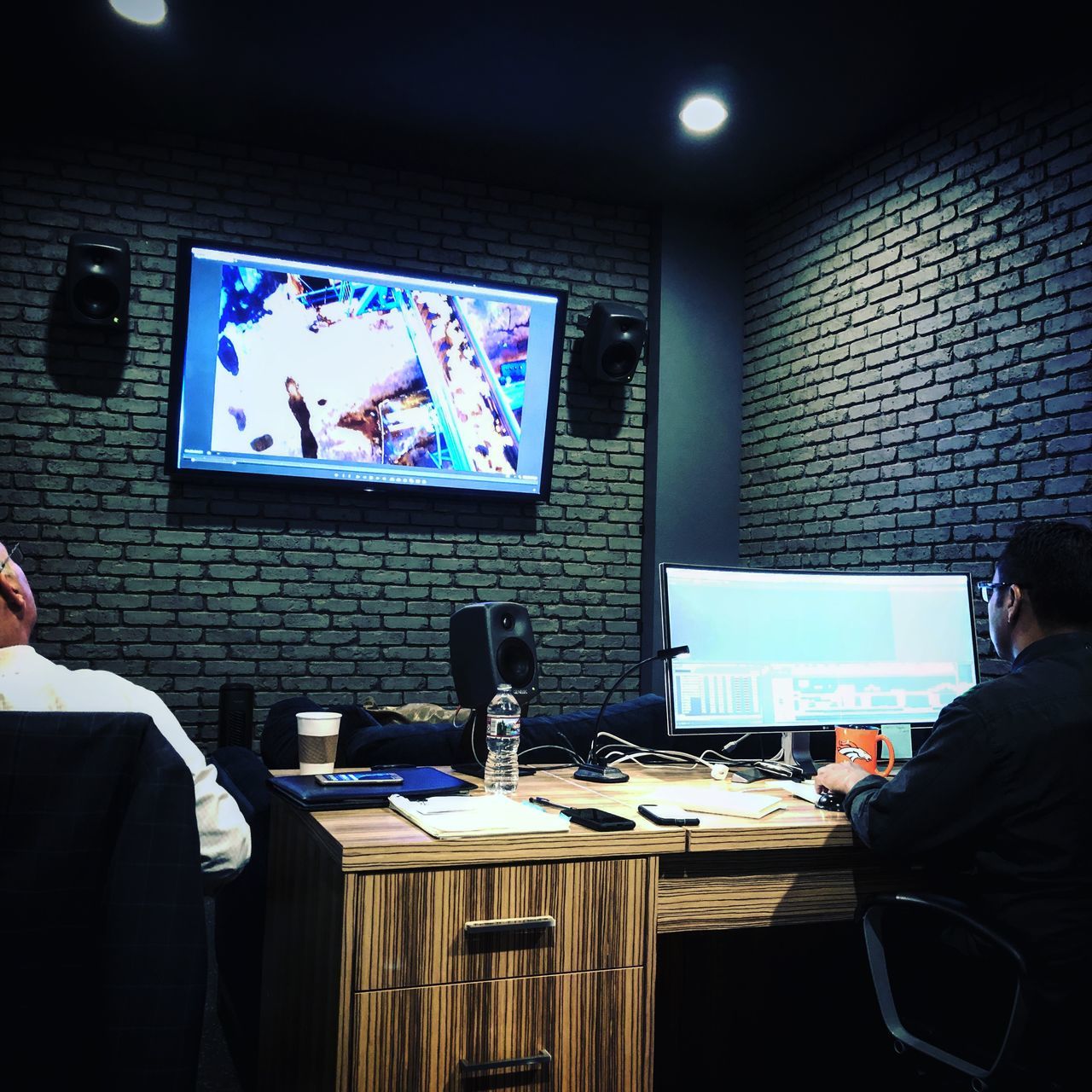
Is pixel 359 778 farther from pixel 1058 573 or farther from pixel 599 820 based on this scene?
pixel 1058 573

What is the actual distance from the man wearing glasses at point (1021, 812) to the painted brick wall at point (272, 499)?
3581 millimetres

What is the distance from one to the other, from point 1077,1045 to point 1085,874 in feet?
0.82

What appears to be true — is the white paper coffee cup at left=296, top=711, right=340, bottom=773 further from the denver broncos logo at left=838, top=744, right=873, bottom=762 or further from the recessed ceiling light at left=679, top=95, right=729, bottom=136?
the recessed ceiling light at left=679, top=95, right=729, bottom=136

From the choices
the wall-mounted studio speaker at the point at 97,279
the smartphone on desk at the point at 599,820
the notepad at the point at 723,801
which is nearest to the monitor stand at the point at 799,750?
the notepad at the point at 723,801

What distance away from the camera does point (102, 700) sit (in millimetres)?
1353

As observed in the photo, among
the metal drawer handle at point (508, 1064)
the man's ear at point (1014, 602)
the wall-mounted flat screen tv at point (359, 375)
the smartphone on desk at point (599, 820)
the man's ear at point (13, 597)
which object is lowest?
the metal drawer handle at point (508, 1064)

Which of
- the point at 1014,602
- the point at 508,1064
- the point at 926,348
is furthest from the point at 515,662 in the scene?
the point at 926,348

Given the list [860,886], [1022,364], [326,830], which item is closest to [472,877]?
[326,830]

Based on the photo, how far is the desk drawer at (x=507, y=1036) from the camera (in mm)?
1493

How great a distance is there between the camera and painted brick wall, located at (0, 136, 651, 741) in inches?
179

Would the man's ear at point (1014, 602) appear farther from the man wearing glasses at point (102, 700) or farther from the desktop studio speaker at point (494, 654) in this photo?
the man wearing glasses at point (102, 700)

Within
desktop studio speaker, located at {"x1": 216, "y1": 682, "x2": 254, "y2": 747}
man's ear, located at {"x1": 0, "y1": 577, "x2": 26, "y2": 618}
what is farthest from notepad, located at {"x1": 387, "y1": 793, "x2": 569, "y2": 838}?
desktop studio speaker, located at {"x1": 216, "y1": 682, "x2": 254, "y2": 747}

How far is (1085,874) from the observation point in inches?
62.7

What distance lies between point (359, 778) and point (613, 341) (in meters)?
3.61
